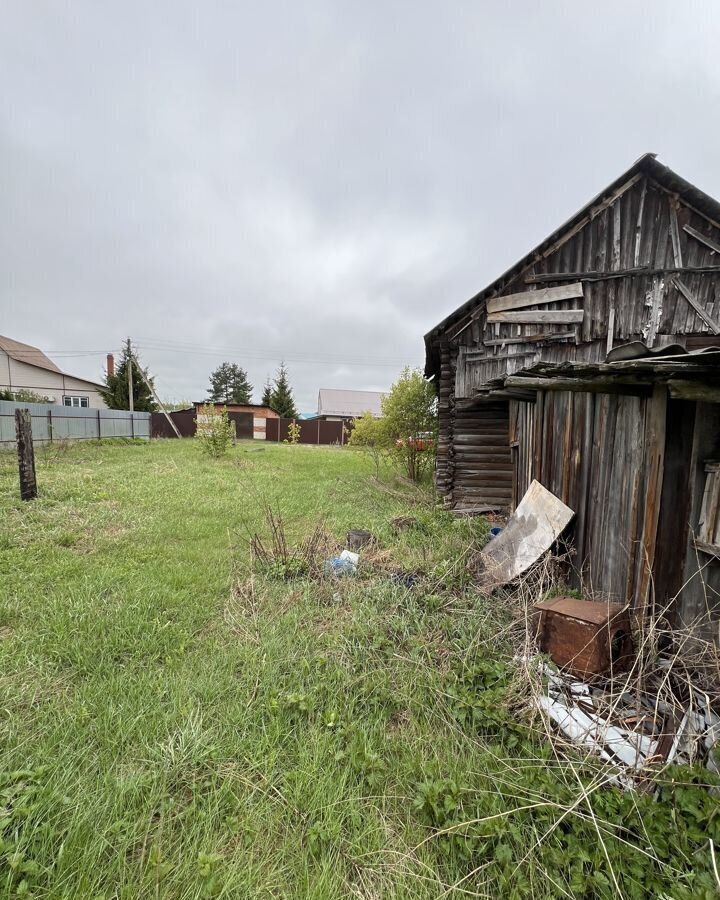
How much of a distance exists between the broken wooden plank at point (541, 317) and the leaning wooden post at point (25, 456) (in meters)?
7.93


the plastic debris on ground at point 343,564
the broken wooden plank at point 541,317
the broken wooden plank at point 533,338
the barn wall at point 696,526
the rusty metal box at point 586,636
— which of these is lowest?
the plastic debris on ground at point 343,564

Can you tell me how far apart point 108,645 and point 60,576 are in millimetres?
1602

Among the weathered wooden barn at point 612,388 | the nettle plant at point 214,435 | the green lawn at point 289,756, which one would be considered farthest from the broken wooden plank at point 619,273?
the nettle plant at point 214,435

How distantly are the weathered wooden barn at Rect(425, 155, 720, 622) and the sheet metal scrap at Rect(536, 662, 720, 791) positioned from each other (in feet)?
2.41

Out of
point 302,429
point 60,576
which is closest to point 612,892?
point 60,576

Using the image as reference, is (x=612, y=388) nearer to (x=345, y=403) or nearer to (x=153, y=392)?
(x=153, y=392)

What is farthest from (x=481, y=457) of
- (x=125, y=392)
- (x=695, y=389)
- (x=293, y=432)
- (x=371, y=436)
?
(x=125, y=392)

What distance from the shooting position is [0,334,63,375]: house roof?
24.6 metres

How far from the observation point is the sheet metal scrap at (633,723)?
5.23 ft

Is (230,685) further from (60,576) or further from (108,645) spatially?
(60,576)

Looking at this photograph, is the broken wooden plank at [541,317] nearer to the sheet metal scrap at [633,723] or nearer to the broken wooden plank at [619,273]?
the broken wooden plank at [619,273]

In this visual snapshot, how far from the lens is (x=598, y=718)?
5.97ft

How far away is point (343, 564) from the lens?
12.8ft

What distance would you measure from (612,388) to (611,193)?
5.03 m
